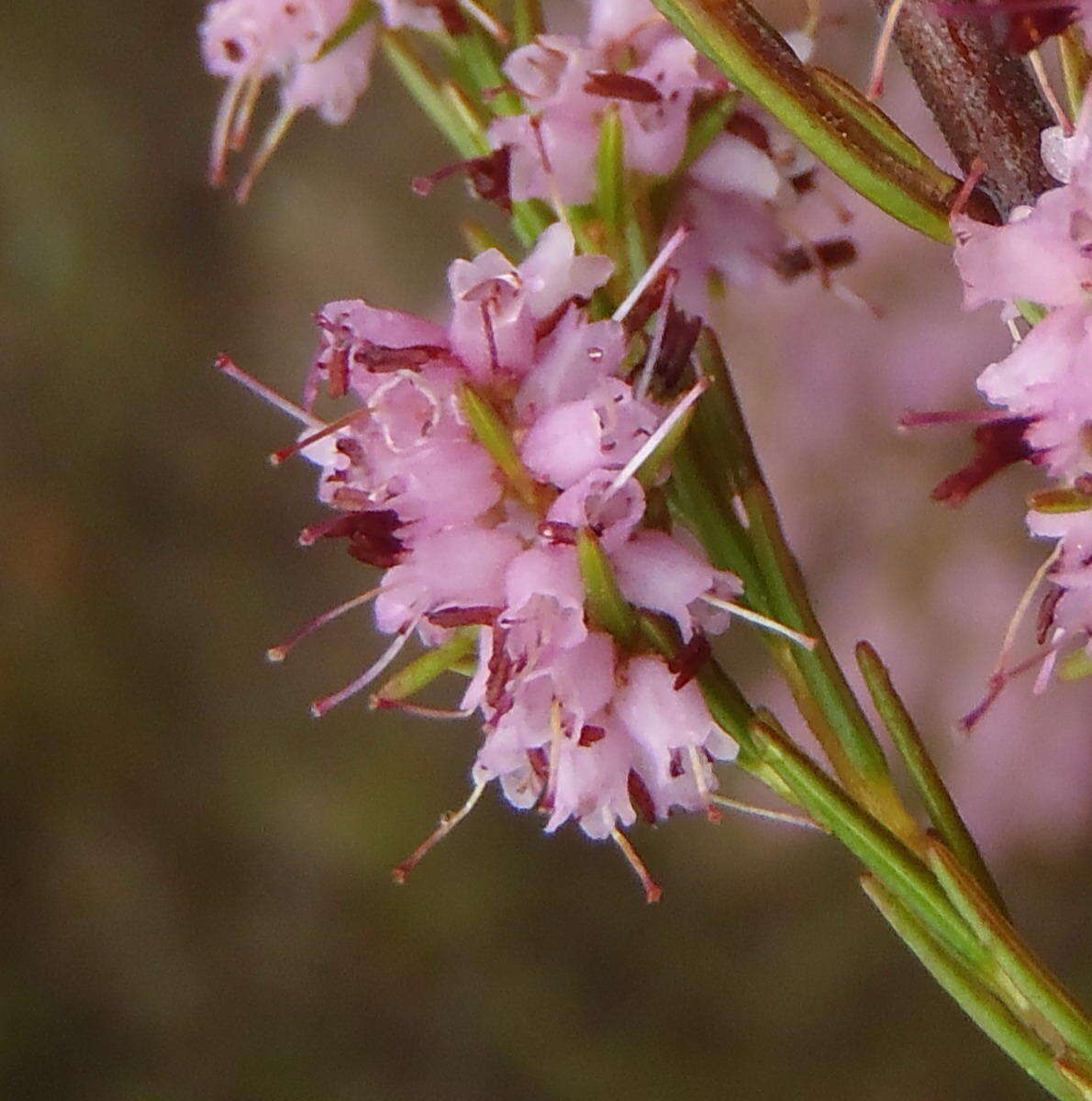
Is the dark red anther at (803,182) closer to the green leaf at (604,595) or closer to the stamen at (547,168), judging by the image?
the stamen at (547,168)

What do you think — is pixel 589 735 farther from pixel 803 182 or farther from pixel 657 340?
pixel 803 182

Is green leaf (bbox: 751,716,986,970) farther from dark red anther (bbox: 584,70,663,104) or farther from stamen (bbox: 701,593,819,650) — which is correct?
dark red anther (bbox: 584,70,663,104)

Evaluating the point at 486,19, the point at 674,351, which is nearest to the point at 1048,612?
the point at 674,351

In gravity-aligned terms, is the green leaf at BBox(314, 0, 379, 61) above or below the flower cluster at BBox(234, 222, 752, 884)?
above

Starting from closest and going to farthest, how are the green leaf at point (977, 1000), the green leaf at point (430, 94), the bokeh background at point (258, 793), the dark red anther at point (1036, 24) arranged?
the dark red anther at point (1036, 24) < the green leaf at point (977, 1000) < the green leaf at point (430, 94) < the bokeh background at point (258, 793)

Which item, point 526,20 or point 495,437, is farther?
point 526,20

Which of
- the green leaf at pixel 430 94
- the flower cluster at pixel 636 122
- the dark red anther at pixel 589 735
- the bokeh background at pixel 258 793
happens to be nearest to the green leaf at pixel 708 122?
the flower cluster at pixel 636 122

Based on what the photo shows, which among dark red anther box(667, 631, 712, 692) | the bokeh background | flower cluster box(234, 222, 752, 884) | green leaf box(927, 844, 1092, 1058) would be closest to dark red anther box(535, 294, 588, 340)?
flower cluster box(234, 222, 752, 884)
